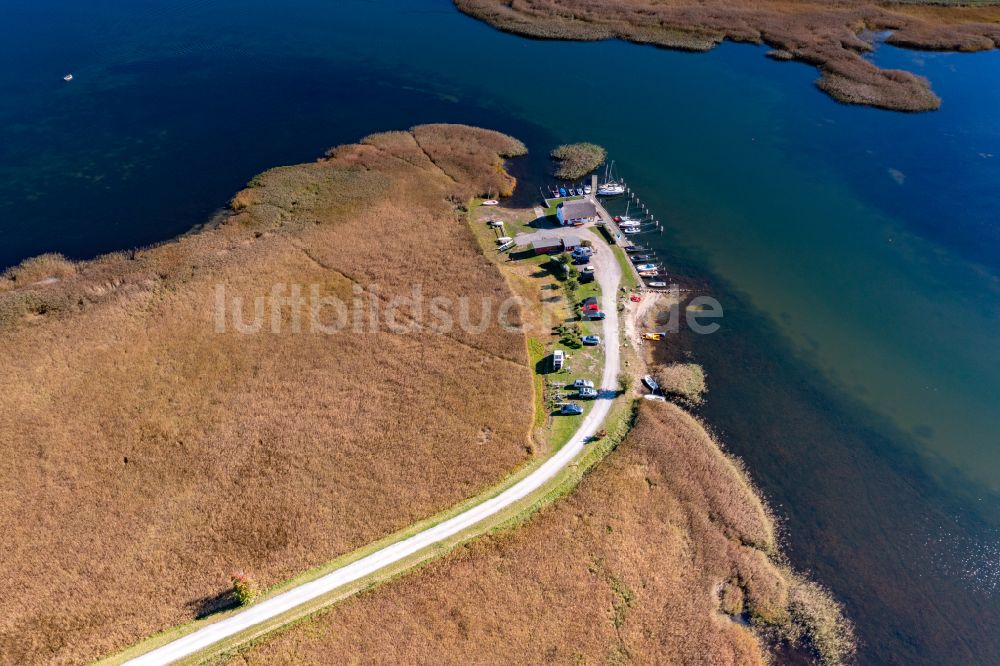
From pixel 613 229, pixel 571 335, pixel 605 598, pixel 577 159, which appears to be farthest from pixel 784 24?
pixel 605 598

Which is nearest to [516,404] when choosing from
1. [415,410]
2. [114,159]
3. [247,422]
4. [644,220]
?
[415,410]

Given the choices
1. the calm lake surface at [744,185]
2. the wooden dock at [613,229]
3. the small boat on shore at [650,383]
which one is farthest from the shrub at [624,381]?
the wooden dock at [613,229]

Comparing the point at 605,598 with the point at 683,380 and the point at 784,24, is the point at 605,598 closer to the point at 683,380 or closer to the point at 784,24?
the point at 683,380

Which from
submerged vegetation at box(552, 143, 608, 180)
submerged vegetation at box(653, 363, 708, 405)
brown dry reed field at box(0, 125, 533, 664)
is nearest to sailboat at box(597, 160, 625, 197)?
submerged vegetation at box(552, 143, 608, 180)

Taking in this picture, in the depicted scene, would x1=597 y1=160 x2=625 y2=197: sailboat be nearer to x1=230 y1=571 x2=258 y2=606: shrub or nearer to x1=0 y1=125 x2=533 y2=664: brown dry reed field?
x1=0 y1=125 x2=533 y2=664: brown dry reed field

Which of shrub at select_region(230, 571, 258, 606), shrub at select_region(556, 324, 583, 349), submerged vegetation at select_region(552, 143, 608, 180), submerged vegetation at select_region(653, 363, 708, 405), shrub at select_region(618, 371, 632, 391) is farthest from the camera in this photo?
submerged vegetation at select_region(552, 143, 608, 180)

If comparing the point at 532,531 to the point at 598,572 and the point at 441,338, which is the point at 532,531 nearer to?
the point at 598,572

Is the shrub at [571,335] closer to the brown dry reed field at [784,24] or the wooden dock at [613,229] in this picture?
the wooden dock at [613,229]

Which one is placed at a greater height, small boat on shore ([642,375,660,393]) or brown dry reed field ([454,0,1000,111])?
brown dry reed field ([454,0,1000,111])
